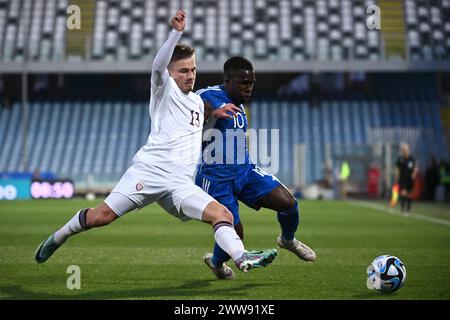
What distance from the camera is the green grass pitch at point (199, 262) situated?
22.4 feet

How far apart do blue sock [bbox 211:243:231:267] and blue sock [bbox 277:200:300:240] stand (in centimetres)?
68

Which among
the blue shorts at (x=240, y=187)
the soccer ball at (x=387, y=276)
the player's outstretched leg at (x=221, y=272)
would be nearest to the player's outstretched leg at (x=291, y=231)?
the blue shorts at (x=240, y=187)

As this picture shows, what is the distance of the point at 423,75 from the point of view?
39.9m

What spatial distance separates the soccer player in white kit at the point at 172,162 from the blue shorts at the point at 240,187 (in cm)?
58

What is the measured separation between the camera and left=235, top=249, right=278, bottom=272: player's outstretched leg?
612 cm

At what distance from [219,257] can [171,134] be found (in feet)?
4.49

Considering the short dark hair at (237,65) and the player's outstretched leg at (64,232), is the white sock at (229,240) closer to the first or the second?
the player's outstretched leg at (64,232)

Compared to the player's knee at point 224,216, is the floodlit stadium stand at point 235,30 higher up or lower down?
higher up

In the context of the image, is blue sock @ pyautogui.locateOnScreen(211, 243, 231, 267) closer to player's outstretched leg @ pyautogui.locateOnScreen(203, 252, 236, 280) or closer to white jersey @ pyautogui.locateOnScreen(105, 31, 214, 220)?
player's outstretched leg @ pyautogui.locateOnScreen(203, 252, 236, 280)

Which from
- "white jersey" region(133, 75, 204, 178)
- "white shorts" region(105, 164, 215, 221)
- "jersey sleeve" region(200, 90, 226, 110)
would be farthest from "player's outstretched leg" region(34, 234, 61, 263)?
"jersey sleeve" region(200, 90, 226, 110)

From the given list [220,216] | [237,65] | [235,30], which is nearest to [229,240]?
[220,216]
